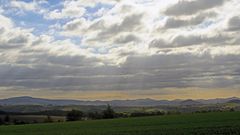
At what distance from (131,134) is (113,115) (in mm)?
128854

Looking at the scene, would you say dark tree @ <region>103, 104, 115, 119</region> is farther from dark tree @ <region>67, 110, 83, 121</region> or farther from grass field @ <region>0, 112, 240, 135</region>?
grass field @ <region>0, 112, 240, 135</region>

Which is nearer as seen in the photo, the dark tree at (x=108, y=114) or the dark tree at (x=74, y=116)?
the dark tree at (x=108, y=114)

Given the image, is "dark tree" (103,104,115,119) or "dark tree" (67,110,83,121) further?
"dark tree" (67,110,83,121)

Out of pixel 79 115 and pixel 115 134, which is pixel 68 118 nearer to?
pixel 79 115

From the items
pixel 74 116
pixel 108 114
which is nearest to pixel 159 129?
pixel 108 114

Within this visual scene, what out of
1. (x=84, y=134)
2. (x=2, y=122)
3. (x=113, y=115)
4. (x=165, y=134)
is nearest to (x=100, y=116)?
(x=113, y=115)

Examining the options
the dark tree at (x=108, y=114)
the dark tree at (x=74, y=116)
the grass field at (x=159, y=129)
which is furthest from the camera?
the dark tree at (x=74, y=116)

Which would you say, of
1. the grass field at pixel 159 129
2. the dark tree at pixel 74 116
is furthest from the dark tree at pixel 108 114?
the grass field at pixel 159 129

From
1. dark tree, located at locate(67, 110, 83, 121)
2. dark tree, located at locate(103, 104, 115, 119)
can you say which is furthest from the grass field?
dark tree, located at locate(67, 110, 83, 121)

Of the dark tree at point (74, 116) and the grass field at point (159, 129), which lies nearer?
the grass field at point (159, 129)

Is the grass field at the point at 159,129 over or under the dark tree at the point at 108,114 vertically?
under

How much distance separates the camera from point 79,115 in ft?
Answer: 652

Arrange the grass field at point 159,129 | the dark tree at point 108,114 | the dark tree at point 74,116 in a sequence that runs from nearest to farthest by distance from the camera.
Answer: the grass field at point 159,129
the dark tree at point 108,114
the dark tree at point 74,116

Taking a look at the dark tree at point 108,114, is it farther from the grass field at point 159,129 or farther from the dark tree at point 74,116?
the grass field at point 159,129
